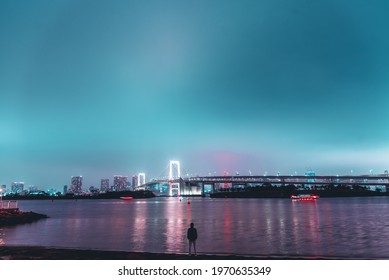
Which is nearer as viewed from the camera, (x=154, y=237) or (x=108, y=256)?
(x=108, y=256)

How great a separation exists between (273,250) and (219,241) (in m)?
4.52

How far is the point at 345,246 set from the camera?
18469 mm

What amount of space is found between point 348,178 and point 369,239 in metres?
115

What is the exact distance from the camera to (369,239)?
2108 cm

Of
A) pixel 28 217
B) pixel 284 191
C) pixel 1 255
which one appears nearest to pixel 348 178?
pixel 284 191

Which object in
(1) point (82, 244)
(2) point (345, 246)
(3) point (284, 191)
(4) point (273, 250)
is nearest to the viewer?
(4) point (273, 250)

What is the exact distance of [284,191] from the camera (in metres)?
165
